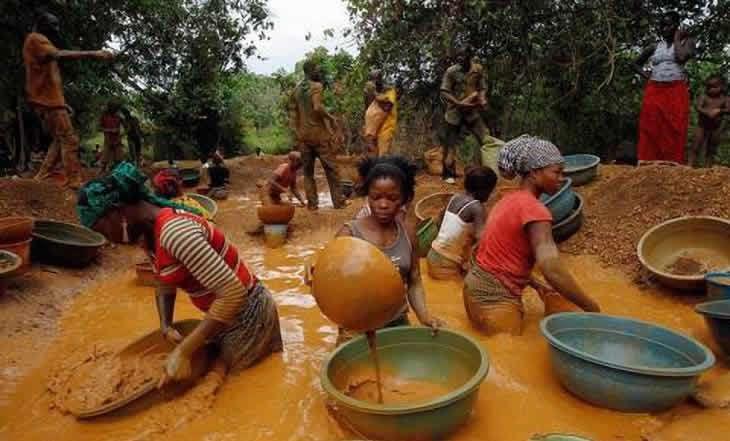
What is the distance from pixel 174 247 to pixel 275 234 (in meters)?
4.40

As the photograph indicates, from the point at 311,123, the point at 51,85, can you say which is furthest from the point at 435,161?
the point at 51,85

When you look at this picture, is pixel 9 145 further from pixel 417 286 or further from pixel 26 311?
pixel 417 286

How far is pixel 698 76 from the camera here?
8.85m

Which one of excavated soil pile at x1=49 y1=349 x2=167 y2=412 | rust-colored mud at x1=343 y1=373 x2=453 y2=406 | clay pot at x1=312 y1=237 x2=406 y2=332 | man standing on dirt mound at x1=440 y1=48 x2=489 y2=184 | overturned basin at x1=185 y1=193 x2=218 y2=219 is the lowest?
rust-colored mud at x1=343 y1=373 x2=453 y2=406

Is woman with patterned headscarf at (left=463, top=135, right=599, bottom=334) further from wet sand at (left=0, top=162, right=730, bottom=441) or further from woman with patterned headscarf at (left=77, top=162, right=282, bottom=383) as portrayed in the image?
woman with patterned headscarf at (left=77, top=162, right=282, bottom=383)

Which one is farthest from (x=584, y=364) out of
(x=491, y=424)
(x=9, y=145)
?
(x=9, y=145)

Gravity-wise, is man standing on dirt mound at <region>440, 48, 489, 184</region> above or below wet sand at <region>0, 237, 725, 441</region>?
above

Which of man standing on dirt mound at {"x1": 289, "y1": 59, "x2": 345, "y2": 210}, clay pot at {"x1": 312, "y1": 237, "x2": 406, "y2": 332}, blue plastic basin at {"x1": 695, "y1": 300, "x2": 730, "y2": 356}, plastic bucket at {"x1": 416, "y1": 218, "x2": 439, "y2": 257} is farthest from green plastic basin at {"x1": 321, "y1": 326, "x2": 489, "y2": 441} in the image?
man standing on dirt mound at {"x1": 289, "y1": 59, "x2": 345, "y2": 210}

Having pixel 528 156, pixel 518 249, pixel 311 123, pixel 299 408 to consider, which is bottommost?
pixel 299 408

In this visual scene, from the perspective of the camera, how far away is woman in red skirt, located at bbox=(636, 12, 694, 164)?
6137 mm

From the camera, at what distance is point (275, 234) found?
22.3 feet

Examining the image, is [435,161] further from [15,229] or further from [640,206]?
[15,229]

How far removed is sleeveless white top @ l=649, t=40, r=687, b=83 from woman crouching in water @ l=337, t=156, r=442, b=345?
5.03 m

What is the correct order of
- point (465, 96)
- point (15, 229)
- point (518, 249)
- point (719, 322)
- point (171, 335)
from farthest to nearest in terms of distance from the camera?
point (465, 96) → point (15, 229) → point (518, 249) → point (719, 322) → point (171, 335)
